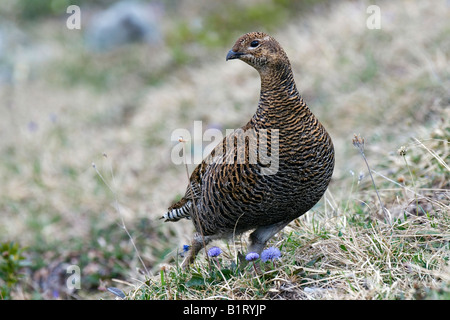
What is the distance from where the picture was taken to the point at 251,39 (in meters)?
3.27

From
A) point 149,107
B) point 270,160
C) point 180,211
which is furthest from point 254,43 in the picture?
point 149,107

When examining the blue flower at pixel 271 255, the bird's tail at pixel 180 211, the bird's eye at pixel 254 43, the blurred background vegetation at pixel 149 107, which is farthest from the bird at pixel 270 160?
the blurred background vegetation at pixel 149 107

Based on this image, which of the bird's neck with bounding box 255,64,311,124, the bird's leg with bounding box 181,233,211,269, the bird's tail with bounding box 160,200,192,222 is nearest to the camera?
the bird's neck with bounding box 255,64,311,124

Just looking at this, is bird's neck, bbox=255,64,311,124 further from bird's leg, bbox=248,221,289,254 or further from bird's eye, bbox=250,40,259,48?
bird's leg, bbox=248,221,289,254

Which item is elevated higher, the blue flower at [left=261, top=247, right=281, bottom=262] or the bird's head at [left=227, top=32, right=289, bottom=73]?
the bird's head at [left=227, top=32, right=289, bottom=73]

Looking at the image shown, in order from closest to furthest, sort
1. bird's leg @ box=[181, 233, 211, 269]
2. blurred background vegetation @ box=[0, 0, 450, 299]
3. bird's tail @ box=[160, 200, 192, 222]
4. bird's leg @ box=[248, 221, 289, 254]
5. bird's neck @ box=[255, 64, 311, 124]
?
bird's neck @ box=[255, 64, 311, 124], bird's leg @ box=[248, 221, 289, 254], bird's leg @ box=[181, 233, 211, 269], bird's tail @ box=[160, 200, 192, 222], blurred background vegetation @ box=[0, 0, 450, 299]

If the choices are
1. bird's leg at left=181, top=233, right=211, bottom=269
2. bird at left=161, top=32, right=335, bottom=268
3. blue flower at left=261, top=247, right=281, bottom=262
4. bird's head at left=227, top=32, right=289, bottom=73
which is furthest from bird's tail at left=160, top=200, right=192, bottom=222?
bird's head at left=227, top=32, right=289, bottom=73

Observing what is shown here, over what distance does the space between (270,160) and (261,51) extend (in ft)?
2.12

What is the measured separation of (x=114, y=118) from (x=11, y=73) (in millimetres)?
4355

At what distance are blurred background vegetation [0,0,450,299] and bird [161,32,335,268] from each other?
0.71m

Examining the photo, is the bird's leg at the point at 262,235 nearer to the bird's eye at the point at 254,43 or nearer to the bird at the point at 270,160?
the bird at the point at 270,160

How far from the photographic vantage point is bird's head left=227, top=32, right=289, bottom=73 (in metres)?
3.22

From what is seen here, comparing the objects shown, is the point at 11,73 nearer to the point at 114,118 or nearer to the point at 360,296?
the point at 114,118

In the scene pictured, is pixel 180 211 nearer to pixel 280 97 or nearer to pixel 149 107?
pixel 280 97
